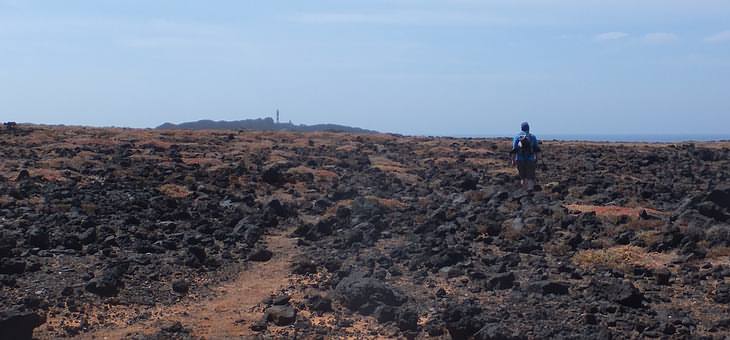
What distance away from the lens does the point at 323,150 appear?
→ 137 ft

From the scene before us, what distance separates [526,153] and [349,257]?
8.12 meters

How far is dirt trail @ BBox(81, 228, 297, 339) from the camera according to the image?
34.5 feet

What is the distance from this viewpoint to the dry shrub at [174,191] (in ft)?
74.3

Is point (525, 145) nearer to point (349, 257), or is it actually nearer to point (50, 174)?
point (349, 257)

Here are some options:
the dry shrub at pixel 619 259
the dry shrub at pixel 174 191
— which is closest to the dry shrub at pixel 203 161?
the dry shrub at pixel 174 191

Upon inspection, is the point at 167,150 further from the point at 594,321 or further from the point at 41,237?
the point at 594,321

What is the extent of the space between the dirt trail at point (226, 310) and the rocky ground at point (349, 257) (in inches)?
1.6

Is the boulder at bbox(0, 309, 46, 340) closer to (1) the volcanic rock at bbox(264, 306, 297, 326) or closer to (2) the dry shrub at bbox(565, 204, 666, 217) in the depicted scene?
(1) the volcanic rock at bbox(264, 306, 297, 326)

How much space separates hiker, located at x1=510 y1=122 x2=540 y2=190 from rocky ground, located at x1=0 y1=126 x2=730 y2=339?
783 mm

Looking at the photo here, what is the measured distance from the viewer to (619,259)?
538 inches

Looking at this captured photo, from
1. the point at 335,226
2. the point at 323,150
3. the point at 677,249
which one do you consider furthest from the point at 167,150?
the point at 677,249

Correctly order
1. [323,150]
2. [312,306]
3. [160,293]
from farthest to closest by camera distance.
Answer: [323,150] → [160,293] → [312,306]

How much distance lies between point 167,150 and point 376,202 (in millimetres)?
18831

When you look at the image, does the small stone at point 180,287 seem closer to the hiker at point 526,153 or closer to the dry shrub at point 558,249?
the dry shrub at point 558,249
